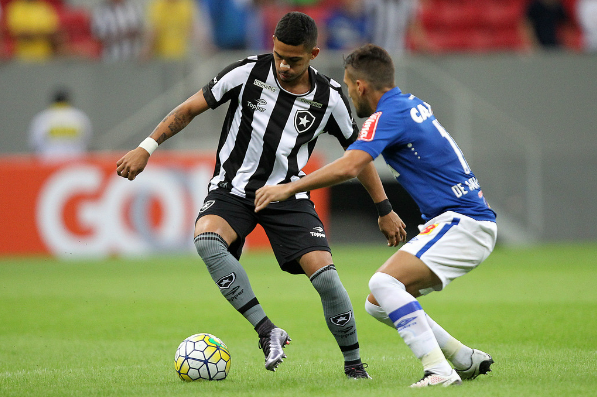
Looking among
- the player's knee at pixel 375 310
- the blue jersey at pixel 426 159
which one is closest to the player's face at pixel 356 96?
the blue jersey at pixel 426 159

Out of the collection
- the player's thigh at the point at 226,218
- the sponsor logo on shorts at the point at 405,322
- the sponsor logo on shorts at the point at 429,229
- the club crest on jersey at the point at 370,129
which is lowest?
the sponsor logo on shorts at the point at 405,322

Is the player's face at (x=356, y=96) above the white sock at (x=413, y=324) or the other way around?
above

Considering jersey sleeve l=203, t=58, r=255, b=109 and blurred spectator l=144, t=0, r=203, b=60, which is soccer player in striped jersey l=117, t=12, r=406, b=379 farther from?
blurred spectator l=144, t=0, r=203, b=60

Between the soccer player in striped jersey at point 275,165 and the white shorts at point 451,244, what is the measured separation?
0.62m

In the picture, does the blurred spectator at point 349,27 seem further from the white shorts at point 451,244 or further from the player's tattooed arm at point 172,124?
the white shorts at point 451,244

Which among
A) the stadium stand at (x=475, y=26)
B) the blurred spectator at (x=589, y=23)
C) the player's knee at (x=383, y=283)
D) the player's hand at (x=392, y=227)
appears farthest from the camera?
the stadium stand at (x=475, y=26)

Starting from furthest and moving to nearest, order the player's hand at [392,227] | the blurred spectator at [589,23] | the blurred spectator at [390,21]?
the blurred spectator at [589,23], the blurred spectator at [390,21], the player's hand at [392,227]

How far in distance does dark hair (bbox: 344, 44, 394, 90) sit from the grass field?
1753 millimetres

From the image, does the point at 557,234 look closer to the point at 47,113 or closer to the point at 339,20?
the point at 339,20

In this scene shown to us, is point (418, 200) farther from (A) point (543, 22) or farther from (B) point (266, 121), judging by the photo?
(A) point (543, 22)

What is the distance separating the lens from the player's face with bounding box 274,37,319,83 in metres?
5.16

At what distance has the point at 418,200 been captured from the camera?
4.89m

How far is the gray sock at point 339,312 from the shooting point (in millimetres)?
5090

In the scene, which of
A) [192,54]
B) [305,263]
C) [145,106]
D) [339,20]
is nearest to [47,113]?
[145,106]
